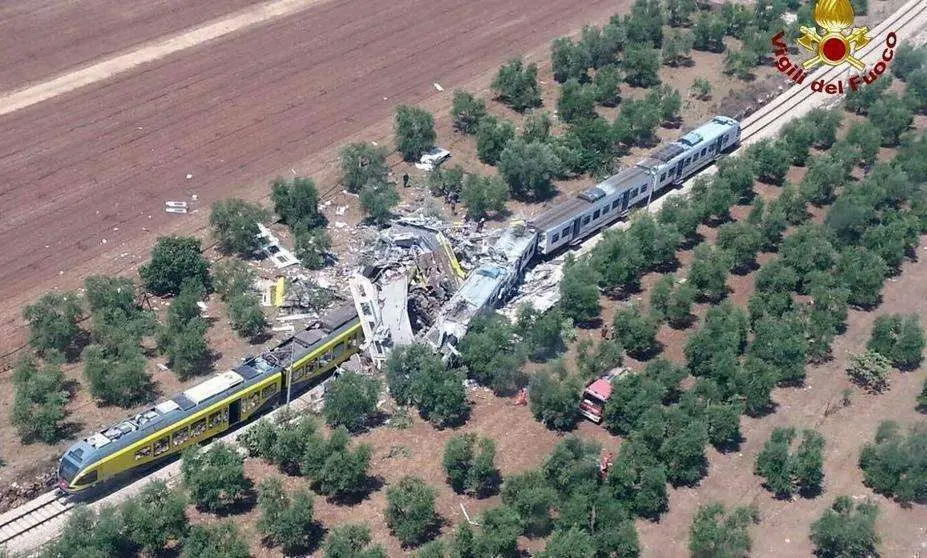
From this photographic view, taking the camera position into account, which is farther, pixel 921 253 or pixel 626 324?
pixel 921 253

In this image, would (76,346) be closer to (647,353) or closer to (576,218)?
(576,218)

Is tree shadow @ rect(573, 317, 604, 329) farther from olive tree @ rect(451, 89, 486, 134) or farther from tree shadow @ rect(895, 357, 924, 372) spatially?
olive tree @ rect(451, 89, 486, 134)

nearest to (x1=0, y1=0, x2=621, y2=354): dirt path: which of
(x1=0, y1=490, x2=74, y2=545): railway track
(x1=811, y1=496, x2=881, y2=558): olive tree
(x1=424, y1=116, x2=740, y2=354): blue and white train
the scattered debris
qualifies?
the scattered debris

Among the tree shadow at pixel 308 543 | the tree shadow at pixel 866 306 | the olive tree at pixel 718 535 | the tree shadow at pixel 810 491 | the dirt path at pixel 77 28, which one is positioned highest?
the dirt path at pixel 77 28

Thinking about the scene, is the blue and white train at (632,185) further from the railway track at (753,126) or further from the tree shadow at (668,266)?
the tree shadow at (668,266)

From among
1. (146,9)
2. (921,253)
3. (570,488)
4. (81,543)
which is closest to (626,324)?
(570,488)

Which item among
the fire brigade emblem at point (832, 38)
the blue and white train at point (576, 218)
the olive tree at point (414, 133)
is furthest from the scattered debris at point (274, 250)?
the fire brigade emblem at point (832, 38)

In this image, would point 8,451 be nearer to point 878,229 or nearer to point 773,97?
point 878,229
